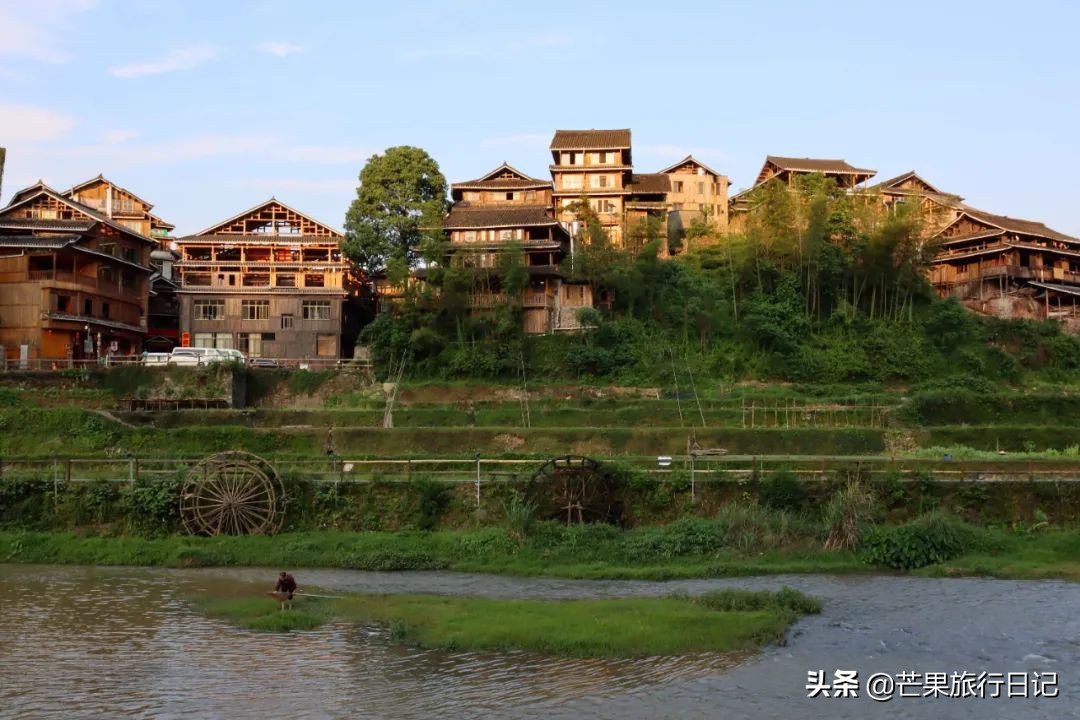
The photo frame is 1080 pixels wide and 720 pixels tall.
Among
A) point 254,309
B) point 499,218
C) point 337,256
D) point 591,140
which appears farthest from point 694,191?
point 254,309

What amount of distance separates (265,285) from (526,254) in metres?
16.3

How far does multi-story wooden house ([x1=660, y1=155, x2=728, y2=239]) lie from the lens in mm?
72562

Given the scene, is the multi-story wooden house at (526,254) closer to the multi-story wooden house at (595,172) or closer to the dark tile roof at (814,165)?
the multi-story wooden house at (595,172)

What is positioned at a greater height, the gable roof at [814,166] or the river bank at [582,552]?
the gable roof at [814,166]

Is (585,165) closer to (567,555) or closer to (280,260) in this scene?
(280,260)

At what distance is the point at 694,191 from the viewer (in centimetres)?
7325

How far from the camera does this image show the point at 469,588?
24094mm

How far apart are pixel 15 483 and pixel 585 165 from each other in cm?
4638

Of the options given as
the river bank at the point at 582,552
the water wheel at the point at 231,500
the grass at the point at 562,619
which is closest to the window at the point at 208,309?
the river bank at the point at 582,552

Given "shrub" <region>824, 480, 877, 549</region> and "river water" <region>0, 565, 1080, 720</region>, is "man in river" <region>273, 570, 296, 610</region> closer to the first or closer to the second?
"river water" <region>0, 565, 1080, 720</region>

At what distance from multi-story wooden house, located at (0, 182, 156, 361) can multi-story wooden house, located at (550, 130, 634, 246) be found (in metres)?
27.7

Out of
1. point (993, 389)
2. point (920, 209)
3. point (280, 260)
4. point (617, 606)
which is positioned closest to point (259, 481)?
point (617, 606)

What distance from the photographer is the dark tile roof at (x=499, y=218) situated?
58125mm

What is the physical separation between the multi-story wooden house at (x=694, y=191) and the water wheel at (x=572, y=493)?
46.2 meters
